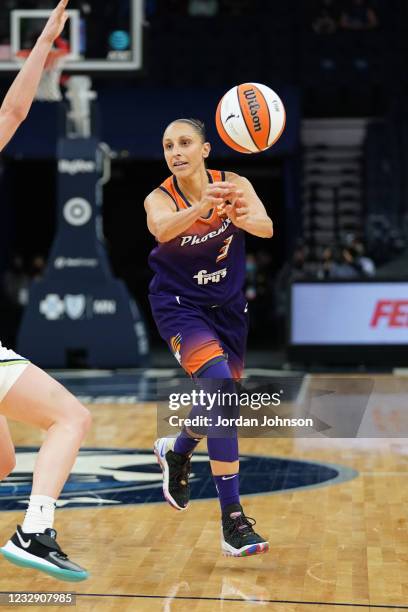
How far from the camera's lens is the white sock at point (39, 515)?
4043 mm

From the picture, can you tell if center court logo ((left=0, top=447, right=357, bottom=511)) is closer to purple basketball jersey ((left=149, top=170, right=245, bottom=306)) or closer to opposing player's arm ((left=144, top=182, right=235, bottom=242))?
purple basketball jersey ((left=149, top=170, right=245, bottom=306))

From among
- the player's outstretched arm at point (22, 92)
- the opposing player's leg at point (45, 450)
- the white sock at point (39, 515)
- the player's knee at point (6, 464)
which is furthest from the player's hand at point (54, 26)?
the white sock at point (39, 515)

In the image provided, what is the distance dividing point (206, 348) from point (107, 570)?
112 centimetres

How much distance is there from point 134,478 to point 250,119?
290 centimetres

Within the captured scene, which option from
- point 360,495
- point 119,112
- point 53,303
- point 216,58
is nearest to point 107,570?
point 360,495

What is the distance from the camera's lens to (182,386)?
207 inches

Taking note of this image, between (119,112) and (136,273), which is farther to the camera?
(136,273)

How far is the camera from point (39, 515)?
13.3ft

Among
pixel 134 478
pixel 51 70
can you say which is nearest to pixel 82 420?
pixel 134 478

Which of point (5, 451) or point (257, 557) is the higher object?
point (5, 451)

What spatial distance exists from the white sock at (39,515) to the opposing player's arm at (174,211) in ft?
4.84

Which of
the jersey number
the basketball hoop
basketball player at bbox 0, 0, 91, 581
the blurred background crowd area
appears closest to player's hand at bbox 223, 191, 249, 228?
the jersey number

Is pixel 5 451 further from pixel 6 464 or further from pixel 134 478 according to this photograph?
pixel 134 478

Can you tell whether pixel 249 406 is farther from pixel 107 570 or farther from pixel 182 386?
pixel 107 570
